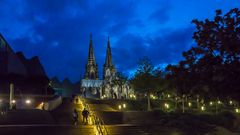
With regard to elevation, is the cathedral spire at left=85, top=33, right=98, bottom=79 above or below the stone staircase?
above

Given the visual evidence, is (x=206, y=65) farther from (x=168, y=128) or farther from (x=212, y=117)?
(x=212, y=117)

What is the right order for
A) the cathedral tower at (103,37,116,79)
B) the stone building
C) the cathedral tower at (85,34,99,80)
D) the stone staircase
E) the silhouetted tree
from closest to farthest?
1. the silhouetted tree
2. the stone staircase
3. the stone building
4. the cathedral tower at (103,37,116,79)
5. the cathedral tower at (85,34,99,80)

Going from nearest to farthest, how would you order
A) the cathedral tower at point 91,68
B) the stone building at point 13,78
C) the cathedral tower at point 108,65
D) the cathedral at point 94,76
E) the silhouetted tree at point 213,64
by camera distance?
the silhouetted tree at point 213,64
the stone building at point 13,78
the cathedral at point 94,76
the cathedral tower at point 108,65
the cathedral tower at point 91,68

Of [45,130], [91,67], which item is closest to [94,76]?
[91,67]

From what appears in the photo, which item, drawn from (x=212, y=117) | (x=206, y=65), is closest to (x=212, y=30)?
(x=206, y=65)

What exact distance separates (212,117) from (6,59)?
38.8 m

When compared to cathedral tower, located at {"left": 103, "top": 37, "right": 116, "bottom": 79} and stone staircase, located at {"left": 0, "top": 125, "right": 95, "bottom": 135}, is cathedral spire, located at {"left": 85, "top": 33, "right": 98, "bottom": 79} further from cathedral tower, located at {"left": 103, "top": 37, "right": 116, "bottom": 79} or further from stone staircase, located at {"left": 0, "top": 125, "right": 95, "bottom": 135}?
stone staircase, located at {"left": 0, "top": 125, "right": 95, "bottom": 135}

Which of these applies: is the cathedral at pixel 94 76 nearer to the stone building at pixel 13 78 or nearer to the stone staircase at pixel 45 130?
the stone building at pixel 13 78

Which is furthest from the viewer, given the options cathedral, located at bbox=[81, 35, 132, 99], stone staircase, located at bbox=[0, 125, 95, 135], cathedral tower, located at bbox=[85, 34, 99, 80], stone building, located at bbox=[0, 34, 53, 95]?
cathedral tower, located at bbox=[85, 34, 99, 80]

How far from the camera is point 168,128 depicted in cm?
2716

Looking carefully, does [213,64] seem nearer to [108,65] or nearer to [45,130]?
[45,130]

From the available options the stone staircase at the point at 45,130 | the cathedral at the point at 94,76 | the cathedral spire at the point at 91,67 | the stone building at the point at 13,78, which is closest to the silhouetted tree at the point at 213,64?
the stone staircase at the point at 45,130

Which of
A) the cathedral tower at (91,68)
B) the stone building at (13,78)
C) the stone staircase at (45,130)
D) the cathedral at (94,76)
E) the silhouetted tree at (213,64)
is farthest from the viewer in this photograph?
the cathedral tower at (91,68)

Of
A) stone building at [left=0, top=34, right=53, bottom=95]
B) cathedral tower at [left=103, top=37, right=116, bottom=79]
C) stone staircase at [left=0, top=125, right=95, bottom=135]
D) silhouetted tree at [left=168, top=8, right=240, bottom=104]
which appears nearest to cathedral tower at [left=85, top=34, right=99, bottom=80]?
cathedral tower at [left=103, top=37, right=116, bottom=79]
